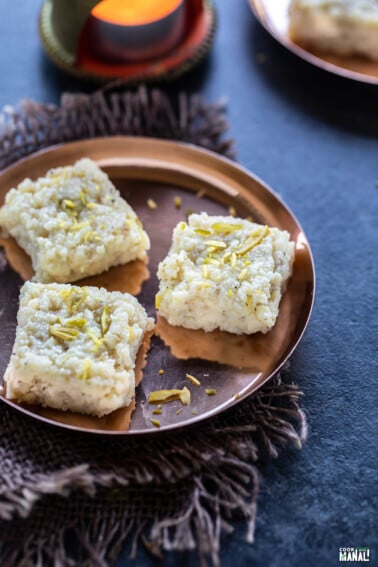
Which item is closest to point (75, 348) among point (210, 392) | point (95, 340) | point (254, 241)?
point (95, 340)

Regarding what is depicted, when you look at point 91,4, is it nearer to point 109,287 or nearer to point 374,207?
point 109,287

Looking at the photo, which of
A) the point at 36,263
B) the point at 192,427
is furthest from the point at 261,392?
the point at 36,263

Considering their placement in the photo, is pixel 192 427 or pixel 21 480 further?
pixel 192 427

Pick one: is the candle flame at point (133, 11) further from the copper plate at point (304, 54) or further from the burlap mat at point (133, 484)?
the burlap mat at point (133, 484)

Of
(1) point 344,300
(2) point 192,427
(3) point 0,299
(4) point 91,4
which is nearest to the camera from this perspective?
(2) point 192,427

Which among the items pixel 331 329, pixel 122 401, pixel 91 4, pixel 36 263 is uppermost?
Result: pixel 91 4

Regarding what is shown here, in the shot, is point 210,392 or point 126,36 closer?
point 210,392

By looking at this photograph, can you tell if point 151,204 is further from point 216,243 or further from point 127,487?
point 127,487
